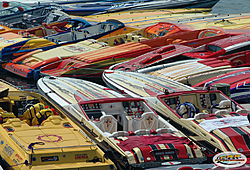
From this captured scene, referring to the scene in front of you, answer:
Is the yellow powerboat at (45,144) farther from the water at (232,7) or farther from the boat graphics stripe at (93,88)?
the water at (232,7)

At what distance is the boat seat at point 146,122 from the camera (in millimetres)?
10352

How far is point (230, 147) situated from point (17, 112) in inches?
218

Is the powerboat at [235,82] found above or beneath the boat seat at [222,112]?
beneath

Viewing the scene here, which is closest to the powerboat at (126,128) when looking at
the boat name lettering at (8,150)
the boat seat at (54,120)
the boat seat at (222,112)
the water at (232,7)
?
the boat seat at (54,120)

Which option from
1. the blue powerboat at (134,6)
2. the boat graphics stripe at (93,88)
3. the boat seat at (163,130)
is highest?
the blue powerboat at (134,6)

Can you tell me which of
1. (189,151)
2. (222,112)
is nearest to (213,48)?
(222,112)

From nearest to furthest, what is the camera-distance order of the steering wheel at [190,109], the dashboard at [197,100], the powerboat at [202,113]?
the powerboat at [202,113]
the steering wheel at [190,109]
the dashboard at [197,100]

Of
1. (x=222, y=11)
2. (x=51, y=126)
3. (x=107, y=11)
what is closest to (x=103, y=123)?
(x=51, y=126)

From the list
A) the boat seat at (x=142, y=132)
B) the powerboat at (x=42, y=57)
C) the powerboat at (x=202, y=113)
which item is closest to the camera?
the powerboat at (x=202, y=113)

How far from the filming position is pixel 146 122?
1038cm

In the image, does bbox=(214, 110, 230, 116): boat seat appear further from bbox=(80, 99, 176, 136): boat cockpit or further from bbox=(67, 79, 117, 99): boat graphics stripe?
bbox=(67, 79, 117, 99): boat graphics stripe

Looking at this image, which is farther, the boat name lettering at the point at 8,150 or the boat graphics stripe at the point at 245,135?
the boat graphics stripe at the point at 245,135

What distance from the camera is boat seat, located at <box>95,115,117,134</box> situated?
998cm

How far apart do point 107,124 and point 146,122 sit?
41.5 inches
